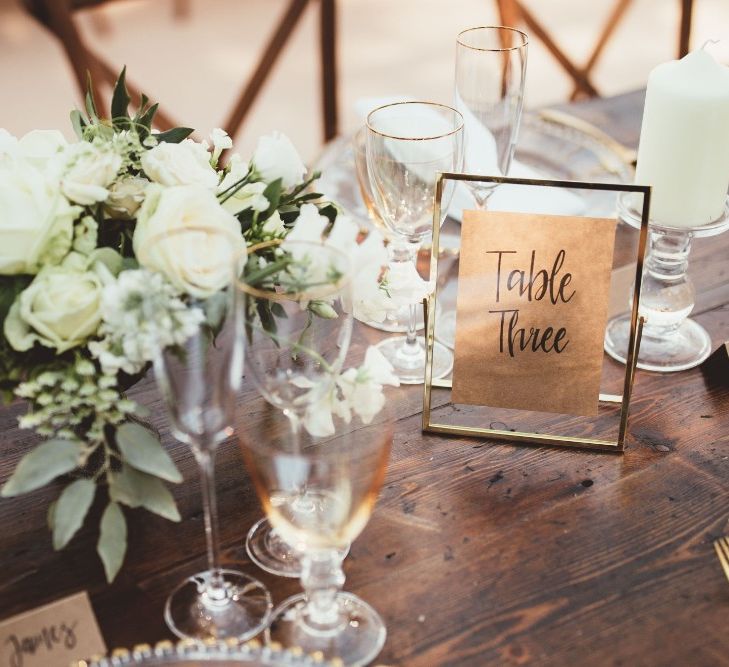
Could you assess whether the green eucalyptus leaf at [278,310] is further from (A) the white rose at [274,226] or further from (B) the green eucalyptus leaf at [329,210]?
(B) the green eucalyptus leaf at [329,210]

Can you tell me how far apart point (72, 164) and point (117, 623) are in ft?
1.34

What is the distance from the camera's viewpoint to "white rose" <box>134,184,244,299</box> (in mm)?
822

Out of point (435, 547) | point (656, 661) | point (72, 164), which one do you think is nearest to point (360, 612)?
point (435, 547)

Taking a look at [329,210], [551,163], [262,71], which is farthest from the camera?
[262,71]

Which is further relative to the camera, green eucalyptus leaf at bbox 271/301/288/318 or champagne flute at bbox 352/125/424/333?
champagne flute at bbox 352/125/424/333

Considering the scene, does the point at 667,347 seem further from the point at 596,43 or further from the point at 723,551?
the point at 596,43

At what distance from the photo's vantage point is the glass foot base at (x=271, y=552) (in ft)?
2.93

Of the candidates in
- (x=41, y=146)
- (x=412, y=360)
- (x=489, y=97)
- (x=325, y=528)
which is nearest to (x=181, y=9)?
(x=489, y=97)

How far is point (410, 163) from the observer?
1028 mm

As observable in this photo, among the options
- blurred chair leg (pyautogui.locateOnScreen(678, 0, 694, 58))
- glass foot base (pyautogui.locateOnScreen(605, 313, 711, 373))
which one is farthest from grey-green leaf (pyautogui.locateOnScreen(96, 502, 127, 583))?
blurred chair leg (pyautogui.locateOnScreen(678, 0, 694, 58))

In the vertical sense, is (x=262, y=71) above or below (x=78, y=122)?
below

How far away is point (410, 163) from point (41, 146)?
14.5 inches

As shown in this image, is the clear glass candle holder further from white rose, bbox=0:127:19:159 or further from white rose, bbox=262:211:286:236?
white rose, bbox=0:127:19:159

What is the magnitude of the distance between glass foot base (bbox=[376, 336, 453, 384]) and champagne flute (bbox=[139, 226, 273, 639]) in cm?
38
